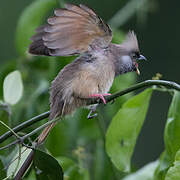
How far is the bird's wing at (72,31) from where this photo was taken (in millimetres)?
1884

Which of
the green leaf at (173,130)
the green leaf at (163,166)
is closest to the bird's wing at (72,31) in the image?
the green leaf at (173,130)

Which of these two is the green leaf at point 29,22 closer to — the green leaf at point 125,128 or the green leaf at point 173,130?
the green leaf at point 125,128

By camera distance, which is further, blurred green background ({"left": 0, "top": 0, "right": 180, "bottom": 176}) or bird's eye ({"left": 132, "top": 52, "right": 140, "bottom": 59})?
blurred green background ({"left": 0, "top": 0, "right": 180, "bottom": 176})

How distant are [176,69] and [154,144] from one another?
3.88 feet

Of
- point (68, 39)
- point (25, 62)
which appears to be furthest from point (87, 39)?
point (25, 62)

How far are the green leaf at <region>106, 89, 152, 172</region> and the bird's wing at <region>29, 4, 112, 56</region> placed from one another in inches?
13.5

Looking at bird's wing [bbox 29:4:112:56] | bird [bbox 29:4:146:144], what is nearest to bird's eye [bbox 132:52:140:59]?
bird [bbox 29:4:146:144]

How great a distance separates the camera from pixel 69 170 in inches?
A: 85.3

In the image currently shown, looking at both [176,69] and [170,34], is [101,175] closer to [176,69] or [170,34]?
[176,69]

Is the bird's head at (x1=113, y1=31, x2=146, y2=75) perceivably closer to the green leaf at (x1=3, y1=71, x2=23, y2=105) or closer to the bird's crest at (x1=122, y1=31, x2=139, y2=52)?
the bird's crest at (x1=122, y1=31, x2=139, y2=52)

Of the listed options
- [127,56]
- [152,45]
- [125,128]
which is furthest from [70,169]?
[152,45]

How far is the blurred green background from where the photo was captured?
668 cm

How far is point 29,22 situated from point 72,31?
3.55 feet

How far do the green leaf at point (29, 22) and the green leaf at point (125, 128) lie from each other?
1196mm
